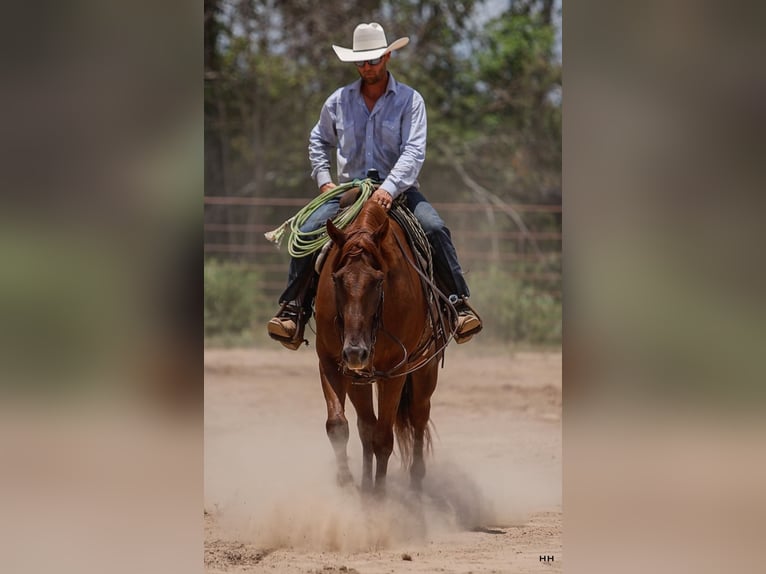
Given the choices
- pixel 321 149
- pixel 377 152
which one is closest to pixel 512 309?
pixel 321 149

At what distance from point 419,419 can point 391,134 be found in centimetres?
181

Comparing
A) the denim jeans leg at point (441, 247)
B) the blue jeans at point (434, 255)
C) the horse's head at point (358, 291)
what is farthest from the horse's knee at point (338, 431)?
the denim jeans leg at point (441, 247)

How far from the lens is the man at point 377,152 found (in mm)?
6031

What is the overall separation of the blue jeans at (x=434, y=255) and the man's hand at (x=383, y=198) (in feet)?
1.16

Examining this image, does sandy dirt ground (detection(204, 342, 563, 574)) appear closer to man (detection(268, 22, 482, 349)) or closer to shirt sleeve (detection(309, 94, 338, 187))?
man (detection(268, 22, 482, 349))

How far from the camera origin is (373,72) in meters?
6.09

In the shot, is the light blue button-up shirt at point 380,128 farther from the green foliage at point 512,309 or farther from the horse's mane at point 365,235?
the green foliage at point 512,309

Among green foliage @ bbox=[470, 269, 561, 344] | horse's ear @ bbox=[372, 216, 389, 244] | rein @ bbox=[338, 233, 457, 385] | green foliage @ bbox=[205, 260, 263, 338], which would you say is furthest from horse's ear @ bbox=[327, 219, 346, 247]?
green foliage @ bbox=[205, 260, 263, 338]

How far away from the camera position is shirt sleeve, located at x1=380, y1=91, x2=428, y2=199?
5930 mm

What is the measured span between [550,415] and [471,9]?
1025cm

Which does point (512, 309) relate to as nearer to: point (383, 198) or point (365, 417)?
point (365, 417)
